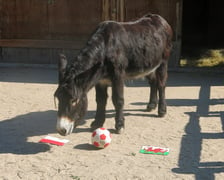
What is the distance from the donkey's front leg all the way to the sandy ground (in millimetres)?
148

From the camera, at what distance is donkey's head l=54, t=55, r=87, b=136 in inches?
190

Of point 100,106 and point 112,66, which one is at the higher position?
point 112,66

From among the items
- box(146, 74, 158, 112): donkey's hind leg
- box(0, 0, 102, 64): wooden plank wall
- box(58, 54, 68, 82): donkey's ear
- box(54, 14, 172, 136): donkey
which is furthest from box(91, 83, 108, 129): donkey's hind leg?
box(0, 0, 102, 64): wooden plank wall

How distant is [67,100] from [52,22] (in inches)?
245

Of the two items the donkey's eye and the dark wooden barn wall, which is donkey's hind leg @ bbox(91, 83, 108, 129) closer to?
the donkey's eye

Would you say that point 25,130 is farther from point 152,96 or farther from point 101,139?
point 152,96

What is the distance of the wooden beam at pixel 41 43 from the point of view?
1050 cm

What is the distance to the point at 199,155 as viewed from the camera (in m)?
4.90

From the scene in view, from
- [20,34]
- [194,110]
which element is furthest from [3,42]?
[194,110]

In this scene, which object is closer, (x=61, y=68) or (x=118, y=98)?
(x=61, y=68)

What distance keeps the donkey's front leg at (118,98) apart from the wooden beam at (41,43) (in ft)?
16.6

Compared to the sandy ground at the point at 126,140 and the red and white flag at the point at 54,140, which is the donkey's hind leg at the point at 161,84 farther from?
the red and white flag at the point at 54,140

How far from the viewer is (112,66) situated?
5.38 m

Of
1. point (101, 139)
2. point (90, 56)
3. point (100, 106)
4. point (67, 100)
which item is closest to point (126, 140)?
point (101, 139)
